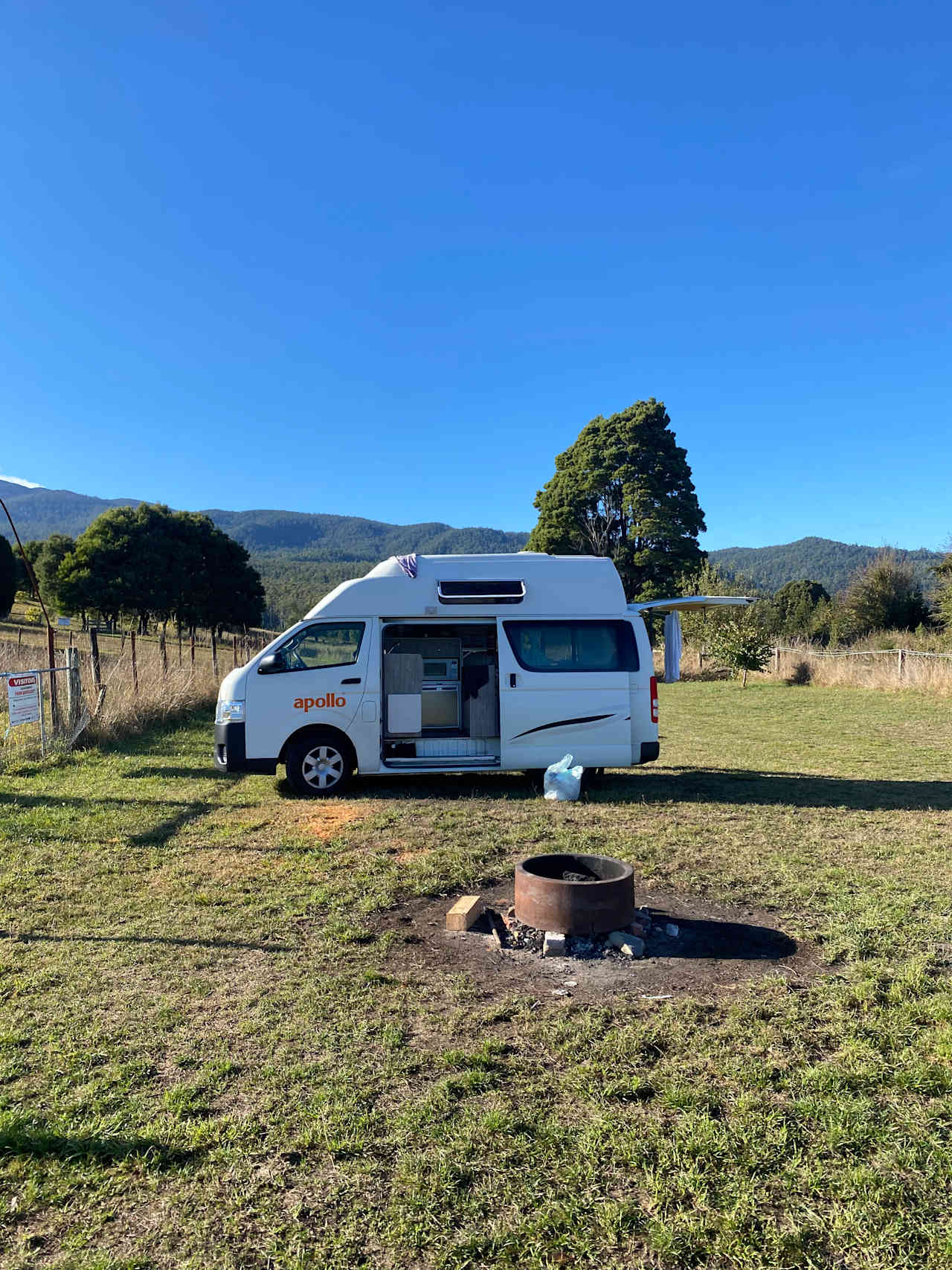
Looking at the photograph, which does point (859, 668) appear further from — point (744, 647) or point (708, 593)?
point (708, 593)

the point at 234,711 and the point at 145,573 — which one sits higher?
the point at 145,573

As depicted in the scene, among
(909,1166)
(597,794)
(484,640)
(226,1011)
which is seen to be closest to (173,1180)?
(226,1011)

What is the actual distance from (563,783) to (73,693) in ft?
23.7

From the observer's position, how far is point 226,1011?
364 centimetres

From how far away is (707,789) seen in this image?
9.16 m

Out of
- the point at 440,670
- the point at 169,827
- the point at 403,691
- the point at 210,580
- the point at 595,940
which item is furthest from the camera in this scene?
the point at 210,580

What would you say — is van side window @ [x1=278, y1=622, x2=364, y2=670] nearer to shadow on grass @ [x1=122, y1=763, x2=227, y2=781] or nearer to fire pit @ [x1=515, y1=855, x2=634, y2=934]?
shadow on grass @ [x1=122, y1=763, x2=227, y2=781]

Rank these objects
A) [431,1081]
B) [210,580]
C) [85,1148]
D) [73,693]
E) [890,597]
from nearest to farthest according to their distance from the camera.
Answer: [85,1148] < [431,1081] < [73,693] < [890,597] < [210,580]

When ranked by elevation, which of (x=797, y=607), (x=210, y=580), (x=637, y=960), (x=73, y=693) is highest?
(x=210, y=580)

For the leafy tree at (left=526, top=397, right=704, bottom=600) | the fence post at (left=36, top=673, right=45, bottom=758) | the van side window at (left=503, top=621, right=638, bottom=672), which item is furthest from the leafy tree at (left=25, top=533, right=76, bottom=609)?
the van side window at (left=503, top=621, right=638, bottom=672)

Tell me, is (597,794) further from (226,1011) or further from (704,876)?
(226,1011)

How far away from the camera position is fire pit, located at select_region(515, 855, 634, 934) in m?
4.44

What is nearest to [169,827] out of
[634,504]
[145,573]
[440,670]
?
[440,670]

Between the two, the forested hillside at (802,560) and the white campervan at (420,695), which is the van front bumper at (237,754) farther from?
the forested hillside at (802,560)
